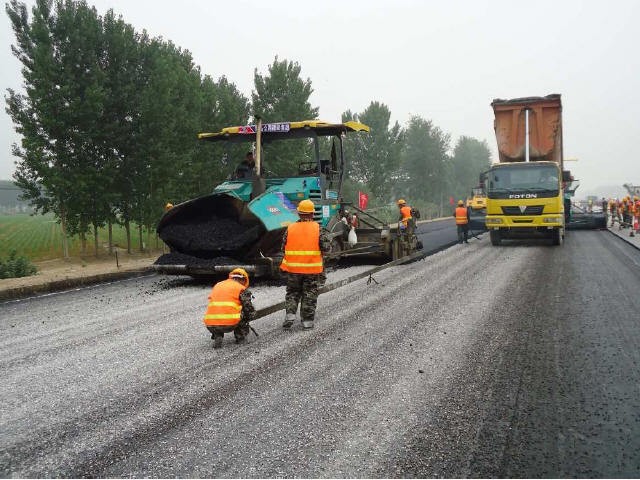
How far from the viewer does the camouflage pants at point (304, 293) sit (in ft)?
20.8

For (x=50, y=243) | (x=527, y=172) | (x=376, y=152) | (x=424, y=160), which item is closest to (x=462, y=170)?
(x=424, y=160)

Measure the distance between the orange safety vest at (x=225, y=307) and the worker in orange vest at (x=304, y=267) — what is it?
90cm

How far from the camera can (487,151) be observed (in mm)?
90375

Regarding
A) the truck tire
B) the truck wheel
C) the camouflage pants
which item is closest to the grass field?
the truck tire

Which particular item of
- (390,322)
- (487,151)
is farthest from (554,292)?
(487,151)

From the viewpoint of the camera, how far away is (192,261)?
9.41 meters

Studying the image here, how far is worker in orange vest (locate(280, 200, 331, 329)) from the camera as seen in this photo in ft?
20.9

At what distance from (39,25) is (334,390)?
1563 cm

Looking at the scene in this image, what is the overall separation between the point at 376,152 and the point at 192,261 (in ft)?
131

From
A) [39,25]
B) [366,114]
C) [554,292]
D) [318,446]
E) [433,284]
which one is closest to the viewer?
[318,446]

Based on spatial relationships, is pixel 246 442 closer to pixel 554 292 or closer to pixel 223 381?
pixel 223 381

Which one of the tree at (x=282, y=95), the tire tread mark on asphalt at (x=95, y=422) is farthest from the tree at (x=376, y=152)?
the tire tread mark on asphalt at (x=95, y=422)

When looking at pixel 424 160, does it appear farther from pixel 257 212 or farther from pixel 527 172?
pixel 257 212

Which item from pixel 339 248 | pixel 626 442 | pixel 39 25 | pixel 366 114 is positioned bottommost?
pixel 626 442
